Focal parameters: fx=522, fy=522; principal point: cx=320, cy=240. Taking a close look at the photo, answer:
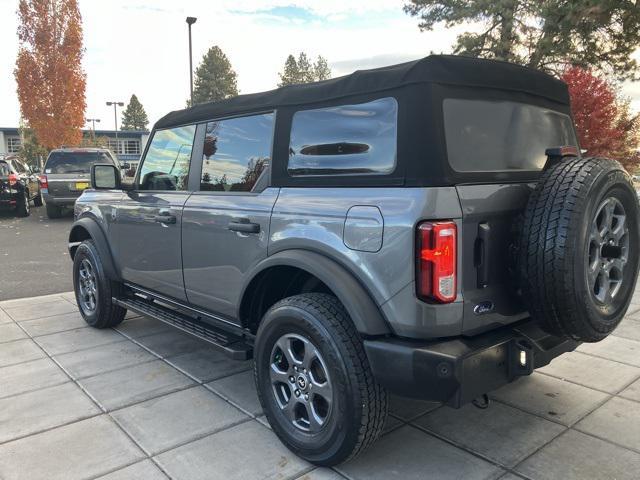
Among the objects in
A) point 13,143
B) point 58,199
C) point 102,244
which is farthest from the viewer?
point 13,143

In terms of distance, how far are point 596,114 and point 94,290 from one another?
16.1m

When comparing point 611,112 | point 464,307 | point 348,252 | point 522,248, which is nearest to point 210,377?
point 348,252

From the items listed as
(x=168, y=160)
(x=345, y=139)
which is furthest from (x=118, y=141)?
(x=345, y=139)

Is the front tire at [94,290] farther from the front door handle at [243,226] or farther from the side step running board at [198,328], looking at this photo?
the front door handle at [243,226]

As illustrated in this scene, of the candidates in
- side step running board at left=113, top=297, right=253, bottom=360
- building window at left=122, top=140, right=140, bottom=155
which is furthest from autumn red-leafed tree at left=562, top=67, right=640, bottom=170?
building window at left=122, top=140, right=140, bottom=155

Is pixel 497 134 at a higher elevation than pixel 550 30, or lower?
lower

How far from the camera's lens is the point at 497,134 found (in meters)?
2.67

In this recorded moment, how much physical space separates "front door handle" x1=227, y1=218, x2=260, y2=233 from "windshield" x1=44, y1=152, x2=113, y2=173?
39.7ft

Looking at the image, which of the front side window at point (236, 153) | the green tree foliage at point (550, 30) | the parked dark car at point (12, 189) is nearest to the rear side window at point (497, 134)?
the front side window at point (236, 153)

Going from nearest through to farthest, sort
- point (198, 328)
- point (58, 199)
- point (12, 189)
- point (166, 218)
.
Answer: point (198, 328)
point (166, 218)
point (58, 199)
point (12, 189)

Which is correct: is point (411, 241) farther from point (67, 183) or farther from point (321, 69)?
point (321, 69)

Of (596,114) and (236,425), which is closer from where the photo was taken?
(236,425)

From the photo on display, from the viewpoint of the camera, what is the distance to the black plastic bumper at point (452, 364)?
2.24 meters

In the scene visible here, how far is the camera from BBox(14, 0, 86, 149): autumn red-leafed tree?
2059 cm
